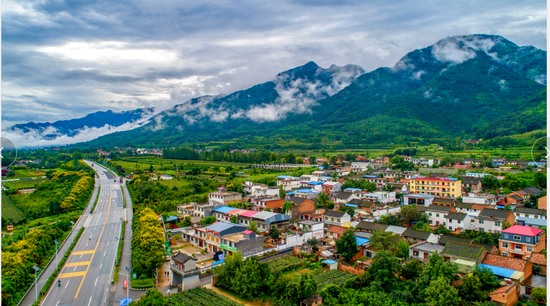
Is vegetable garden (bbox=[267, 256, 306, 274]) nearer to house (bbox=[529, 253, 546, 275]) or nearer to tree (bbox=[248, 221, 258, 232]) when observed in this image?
tree (bbox=[248, 221, 258, 232])

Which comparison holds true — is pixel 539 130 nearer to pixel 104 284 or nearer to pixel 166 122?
pixel 104 284

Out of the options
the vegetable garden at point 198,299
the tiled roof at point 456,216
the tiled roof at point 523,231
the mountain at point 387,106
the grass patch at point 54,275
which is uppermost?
the mountain at point 387,106

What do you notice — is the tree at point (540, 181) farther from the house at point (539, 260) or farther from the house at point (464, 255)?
the house at point (464, 255)

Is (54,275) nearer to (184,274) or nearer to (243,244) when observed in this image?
(184,274)

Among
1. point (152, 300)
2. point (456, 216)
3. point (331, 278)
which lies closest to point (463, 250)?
point (331, 278)

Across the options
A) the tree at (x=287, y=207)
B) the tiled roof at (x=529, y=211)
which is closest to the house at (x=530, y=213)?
the tiled roof at (x=529, y=211)

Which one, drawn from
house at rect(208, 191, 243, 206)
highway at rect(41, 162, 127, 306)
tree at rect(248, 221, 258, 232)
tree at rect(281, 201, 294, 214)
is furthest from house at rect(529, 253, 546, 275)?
house at rect(208, 191, 243, 206)

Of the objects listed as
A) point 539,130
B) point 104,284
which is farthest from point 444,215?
point 539,130
